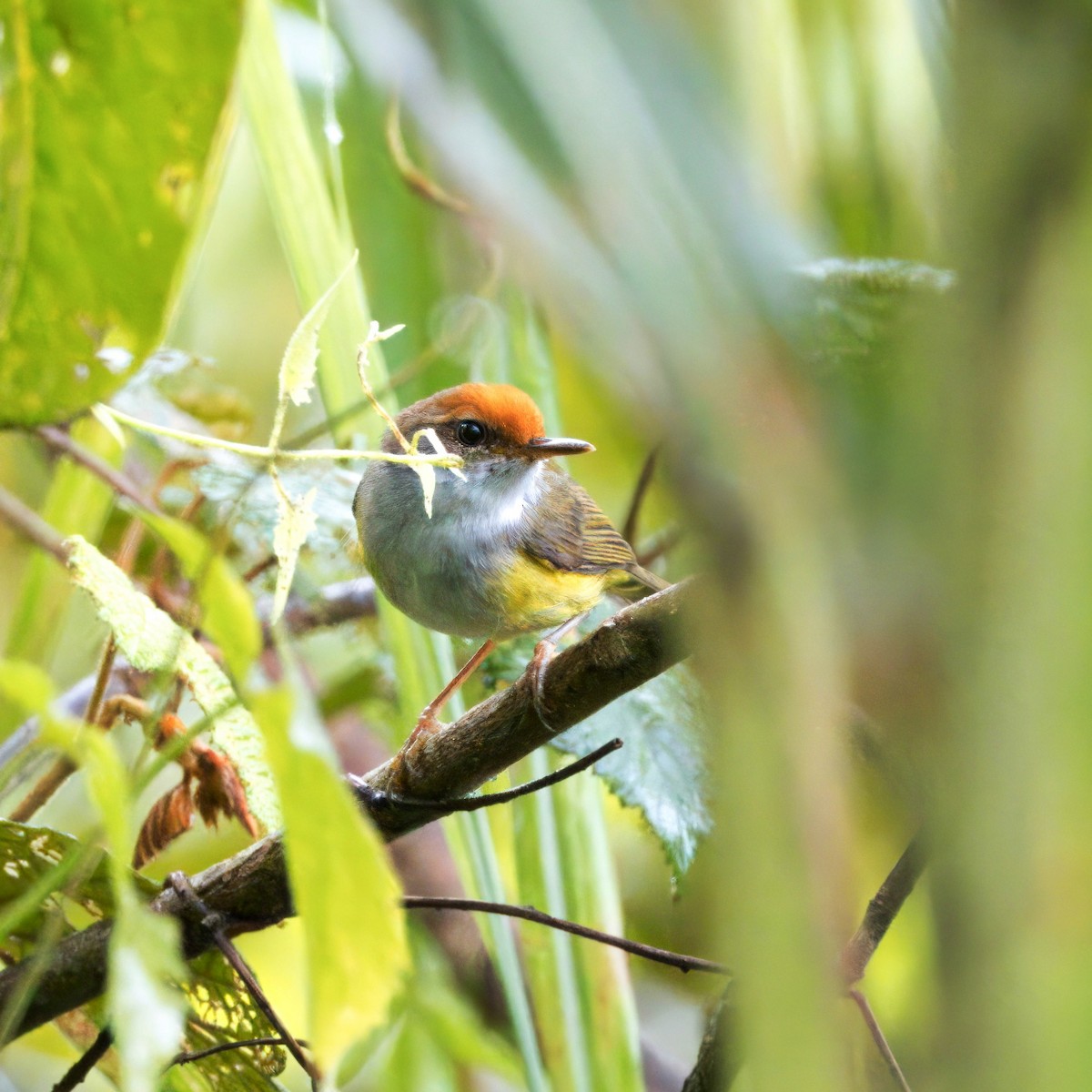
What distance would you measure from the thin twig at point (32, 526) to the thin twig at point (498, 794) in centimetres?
73

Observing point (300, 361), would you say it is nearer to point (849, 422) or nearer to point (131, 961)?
point (131, 961)

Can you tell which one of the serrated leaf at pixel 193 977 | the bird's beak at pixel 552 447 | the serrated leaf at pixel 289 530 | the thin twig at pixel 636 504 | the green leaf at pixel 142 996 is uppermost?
the serrated leaf at pixel 289 530

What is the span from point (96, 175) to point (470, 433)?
1437 millimetres

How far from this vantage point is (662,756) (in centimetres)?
166

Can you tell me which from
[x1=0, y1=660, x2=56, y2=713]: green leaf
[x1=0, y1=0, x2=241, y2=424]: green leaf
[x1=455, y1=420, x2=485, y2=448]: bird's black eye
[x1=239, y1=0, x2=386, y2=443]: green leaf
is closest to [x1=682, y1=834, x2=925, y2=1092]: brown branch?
[x1=0, y1=660, x2=56, y2=713]: green leaf

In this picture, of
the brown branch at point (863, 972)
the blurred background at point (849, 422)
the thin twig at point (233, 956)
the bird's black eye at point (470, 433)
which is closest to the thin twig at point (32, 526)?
the thin twig at point (233, 956)

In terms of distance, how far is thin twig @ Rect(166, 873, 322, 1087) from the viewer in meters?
1.21

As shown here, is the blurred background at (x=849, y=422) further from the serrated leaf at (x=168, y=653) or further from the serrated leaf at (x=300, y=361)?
the serrated leaf at (x=168, y=653)

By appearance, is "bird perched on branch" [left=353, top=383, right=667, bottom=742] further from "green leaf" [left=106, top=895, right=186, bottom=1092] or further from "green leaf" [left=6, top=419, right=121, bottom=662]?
"green leaf" [left=106, top=895, right=186, bottom=1092]

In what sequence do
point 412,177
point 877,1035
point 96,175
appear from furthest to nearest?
point 412,177
point 877,1035
point 96,175

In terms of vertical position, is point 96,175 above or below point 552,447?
above

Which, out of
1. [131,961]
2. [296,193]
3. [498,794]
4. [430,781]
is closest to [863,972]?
[498,794]

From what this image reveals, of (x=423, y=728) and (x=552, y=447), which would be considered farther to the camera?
(x=552, y=447)

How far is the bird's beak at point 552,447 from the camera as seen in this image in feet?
7.06
